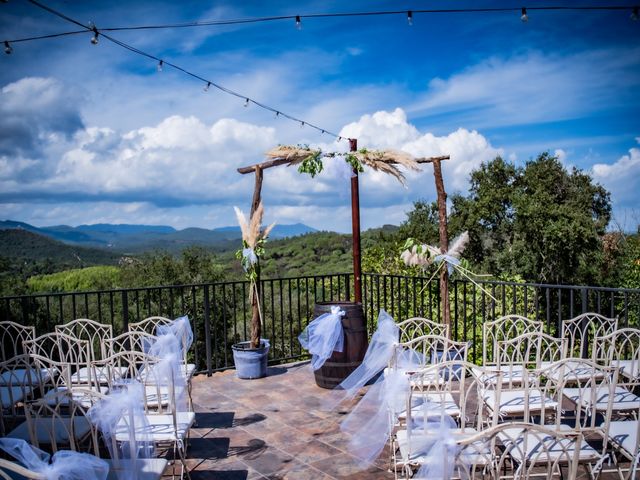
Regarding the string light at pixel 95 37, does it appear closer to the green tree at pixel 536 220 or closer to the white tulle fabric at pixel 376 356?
the white tulle fabric at pixel 376 356

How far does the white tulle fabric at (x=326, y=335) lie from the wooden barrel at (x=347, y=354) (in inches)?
2.4

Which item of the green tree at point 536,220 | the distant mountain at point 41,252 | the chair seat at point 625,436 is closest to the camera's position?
the chair seat at point 625,436

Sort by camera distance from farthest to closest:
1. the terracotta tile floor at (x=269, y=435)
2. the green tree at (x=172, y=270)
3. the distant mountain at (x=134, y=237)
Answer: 1. the distant mountain at (x=134, y=237)
2. the green tree at (x=172, y=270)
3. the terracotta tile floor at (x=269, y=435)

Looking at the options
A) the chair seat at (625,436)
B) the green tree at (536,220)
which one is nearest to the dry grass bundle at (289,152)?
the chair seat at (625,436)

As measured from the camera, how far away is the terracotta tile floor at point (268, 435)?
3436 millimetres

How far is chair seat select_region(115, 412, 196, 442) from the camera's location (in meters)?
2.88

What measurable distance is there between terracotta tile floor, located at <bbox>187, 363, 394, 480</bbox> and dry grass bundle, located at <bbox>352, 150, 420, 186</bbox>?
2.43 metres

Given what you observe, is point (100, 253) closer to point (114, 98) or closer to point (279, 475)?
point (114, 98)

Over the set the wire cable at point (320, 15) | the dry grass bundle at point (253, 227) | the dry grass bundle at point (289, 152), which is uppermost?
the wire cable at point (320, 15)

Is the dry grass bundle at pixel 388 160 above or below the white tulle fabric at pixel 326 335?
above

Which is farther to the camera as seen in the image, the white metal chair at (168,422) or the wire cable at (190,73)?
the wire cable at (190,73)

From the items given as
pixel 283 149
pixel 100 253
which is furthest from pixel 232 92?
pixel 100 253

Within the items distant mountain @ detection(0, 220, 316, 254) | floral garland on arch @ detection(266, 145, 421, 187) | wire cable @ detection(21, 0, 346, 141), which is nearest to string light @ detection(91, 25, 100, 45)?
wire cable @ detection(21, 0, 346, 141)

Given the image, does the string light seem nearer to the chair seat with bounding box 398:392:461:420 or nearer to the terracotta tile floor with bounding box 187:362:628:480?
the terracotta tile floor with bounding box 187:362:628:480
